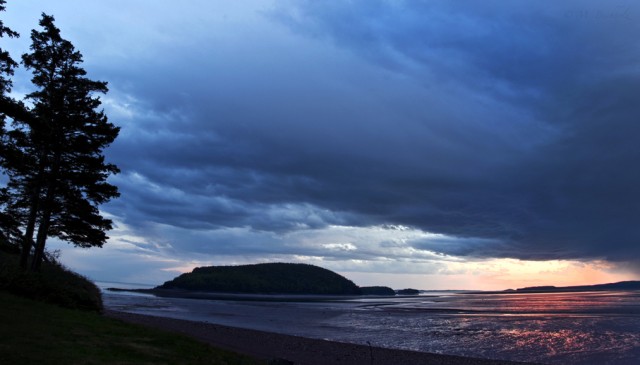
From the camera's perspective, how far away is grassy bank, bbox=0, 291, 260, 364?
14.1 m

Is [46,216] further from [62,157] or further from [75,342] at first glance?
[75,342]

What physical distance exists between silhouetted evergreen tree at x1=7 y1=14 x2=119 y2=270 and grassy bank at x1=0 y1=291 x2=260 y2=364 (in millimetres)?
9655

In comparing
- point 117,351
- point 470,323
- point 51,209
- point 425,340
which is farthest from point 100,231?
point 470,323

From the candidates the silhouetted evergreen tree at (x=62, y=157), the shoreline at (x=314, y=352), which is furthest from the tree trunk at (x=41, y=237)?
the shoreline at (x=314, y=352)

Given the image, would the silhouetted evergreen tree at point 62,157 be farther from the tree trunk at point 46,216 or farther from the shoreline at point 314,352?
the shoreline at point 314,352

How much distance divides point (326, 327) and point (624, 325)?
1219 inches

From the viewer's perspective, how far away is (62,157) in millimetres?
33969

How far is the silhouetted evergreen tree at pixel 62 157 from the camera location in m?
31.1

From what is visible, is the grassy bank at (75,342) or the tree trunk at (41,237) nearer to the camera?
the grassy bank at (75,342)

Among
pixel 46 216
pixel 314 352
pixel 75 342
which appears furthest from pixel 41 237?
pixel 314 352

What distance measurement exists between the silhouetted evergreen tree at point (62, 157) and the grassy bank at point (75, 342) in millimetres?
9655

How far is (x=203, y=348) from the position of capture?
22203 mm

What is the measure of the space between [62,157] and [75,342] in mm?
21341

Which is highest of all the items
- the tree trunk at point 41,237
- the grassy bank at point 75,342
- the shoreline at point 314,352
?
the tree trunk at point 41,237
